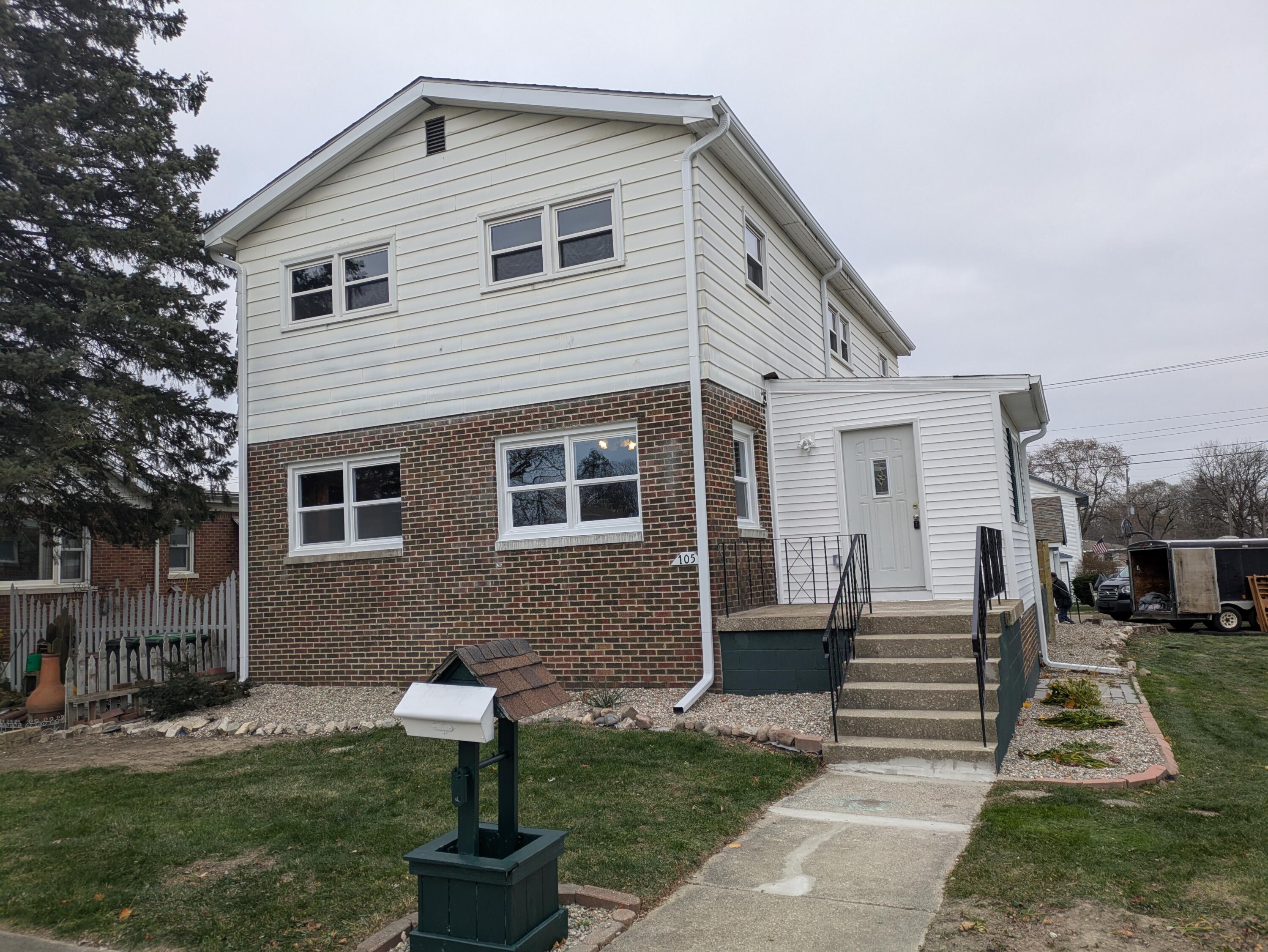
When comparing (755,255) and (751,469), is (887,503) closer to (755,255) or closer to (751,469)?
(751,469)

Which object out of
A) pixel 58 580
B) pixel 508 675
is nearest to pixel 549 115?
pixel 508 675

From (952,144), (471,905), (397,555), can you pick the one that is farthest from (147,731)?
(952,144)

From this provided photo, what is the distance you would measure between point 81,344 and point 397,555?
5374mm

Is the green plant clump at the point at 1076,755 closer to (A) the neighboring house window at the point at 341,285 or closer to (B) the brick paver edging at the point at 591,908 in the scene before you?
(B) the brick paver edging at the point at 591,908

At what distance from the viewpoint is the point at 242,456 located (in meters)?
11.9

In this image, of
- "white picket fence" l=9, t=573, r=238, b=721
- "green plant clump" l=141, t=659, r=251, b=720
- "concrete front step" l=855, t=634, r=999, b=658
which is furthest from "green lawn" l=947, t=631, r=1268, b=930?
"white picket fence" l=9, t=573, r=238, b=721

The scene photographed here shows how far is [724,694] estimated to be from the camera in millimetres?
8789

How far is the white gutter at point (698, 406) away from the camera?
349 inches

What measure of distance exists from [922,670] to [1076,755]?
129 cm

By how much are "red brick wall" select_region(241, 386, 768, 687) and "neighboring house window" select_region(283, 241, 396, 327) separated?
5.40ft

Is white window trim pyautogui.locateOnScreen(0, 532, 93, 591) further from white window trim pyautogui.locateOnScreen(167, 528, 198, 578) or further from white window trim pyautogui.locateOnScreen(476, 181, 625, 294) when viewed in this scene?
white window trim pyautogui.locateOnScreen(476, 181, 625, 294)

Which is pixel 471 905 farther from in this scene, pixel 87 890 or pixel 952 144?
pixel 952 144

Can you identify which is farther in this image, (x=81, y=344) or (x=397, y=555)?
(x=81, y=344)

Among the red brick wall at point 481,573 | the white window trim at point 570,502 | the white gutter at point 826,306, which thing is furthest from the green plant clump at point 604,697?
the white gutter at point 826,306
